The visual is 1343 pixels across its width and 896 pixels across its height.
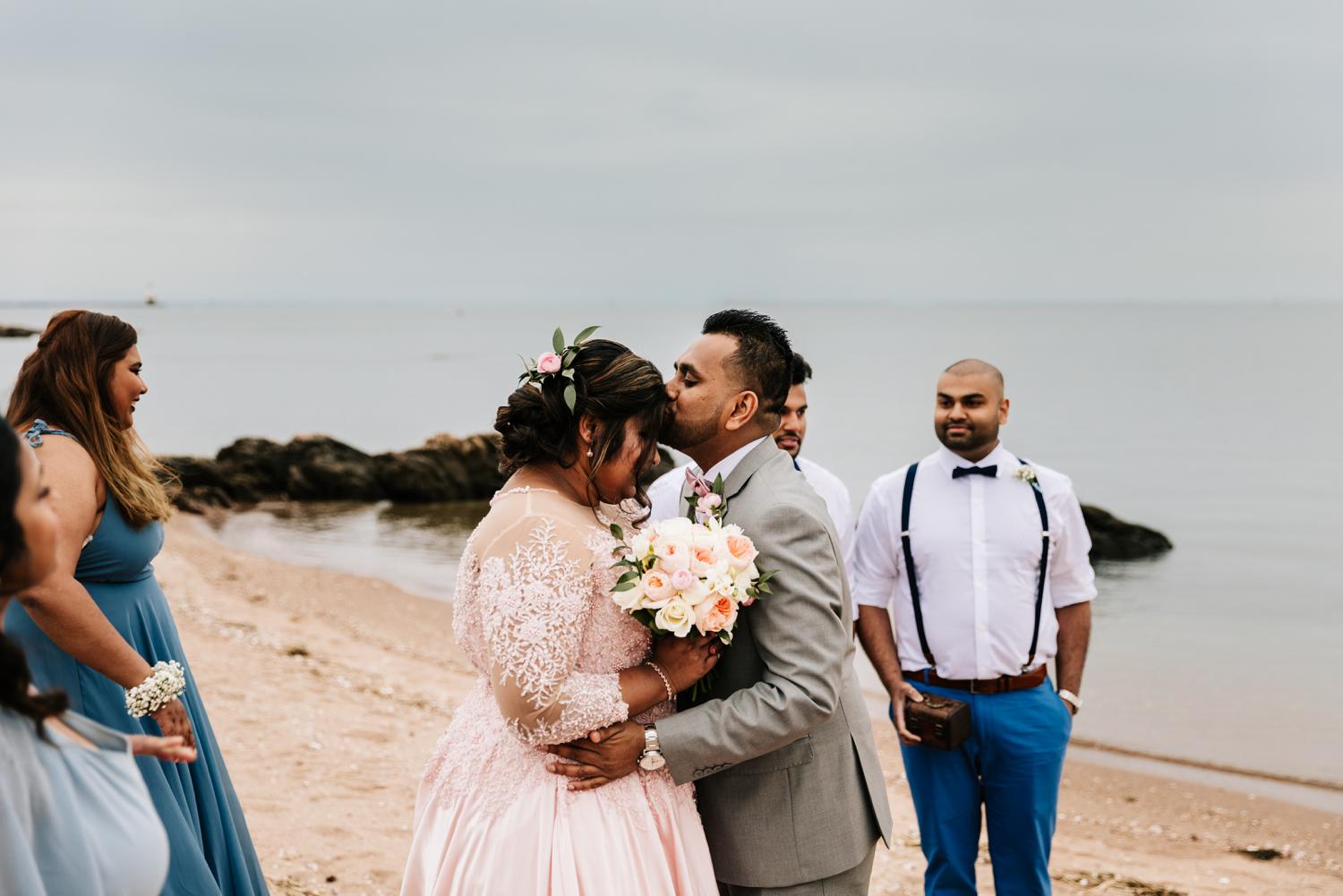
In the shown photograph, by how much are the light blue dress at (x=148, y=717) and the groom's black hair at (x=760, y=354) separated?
84.8 inches

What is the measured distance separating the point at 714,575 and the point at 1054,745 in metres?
2.51

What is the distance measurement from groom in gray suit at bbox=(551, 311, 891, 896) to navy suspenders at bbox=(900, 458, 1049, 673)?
151 cm

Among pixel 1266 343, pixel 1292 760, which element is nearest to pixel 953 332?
pixel 1266 343

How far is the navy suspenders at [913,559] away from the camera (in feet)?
15.5

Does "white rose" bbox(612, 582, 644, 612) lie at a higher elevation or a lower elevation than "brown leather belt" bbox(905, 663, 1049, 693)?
higher

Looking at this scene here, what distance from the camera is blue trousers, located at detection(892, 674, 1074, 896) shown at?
4.56m

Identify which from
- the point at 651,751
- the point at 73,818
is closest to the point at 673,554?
the point at 651,751

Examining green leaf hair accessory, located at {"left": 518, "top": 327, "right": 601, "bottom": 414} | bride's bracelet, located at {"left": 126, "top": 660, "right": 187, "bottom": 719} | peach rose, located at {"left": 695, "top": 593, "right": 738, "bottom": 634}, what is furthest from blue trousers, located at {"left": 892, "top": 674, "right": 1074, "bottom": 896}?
bride's bracelet, located at {"left": 126, "top": 660, "right": 187, "bottom": 719}

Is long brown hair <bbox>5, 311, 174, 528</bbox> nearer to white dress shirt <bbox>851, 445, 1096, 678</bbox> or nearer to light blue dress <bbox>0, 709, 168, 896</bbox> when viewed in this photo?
light blue dress <bbox>0, 709, 168, 896</bbox>

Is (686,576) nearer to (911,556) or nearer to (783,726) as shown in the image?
(783,726)

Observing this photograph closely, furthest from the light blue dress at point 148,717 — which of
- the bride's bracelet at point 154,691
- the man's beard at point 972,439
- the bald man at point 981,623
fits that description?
the man's beard at point 972,439

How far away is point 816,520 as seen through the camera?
10.2 ft

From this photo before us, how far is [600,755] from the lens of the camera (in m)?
2.92

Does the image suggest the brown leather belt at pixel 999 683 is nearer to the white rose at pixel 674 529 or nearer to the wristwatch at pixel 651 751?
the wristwatch at pixel 651 751
